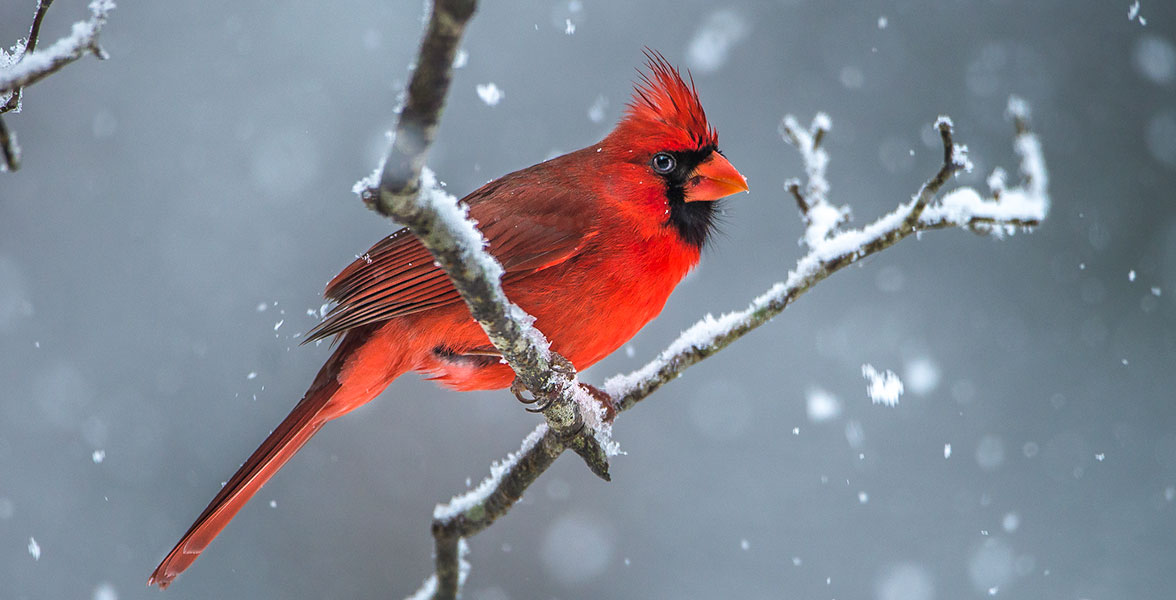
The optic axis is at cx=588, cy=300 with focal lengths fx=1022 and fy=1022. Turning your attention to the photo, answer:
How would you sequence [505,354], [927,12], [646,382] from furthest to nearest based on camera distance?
[927,12], [646,382], [505,354]

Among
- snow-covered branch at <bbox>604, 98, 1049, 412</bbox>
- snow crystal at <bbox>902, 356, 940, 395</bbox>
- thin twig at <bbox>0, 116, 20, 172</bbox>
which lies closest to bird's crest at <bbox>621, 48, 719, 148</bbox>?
snow-covered branch at <bbox>604, 98, 1049, 412</bbox>

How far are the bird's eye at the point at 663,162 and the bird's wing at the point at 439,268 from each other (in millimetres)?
243

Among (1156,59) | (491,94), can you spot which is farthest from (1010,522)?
(491,94)

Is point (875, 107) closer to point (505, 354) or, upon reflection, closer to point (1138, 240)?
point (1138, 240)

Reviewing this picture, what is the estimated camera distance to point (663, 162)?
2.67 meters

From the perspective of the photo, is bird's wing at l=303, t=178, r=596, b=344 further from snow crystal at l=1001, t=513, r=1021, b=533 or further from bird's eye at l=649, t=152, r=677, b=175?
snow crystal at l=1001, t=513, r=1021, b=533

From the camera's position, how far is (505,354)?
179 cm

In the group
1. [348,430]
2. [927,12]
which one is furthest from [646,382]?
[927,12]

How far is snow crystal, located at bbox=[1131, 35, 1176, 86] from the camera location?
488 centimetres

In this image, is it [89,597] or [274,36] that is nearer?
[89,597]

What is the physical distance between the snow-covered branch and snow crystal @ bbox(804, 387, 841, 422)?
243 cm

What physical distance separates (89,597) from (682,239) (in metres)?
3.45

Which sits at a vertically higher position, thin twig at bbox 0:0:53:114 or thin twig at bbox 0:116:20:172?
thin twig at bbox 0:0:53:114

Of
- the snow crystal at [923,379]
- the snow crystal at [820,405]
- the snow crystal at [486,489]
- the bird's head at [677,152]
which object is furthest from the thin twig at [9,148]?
the snow crystal at [923,379]
